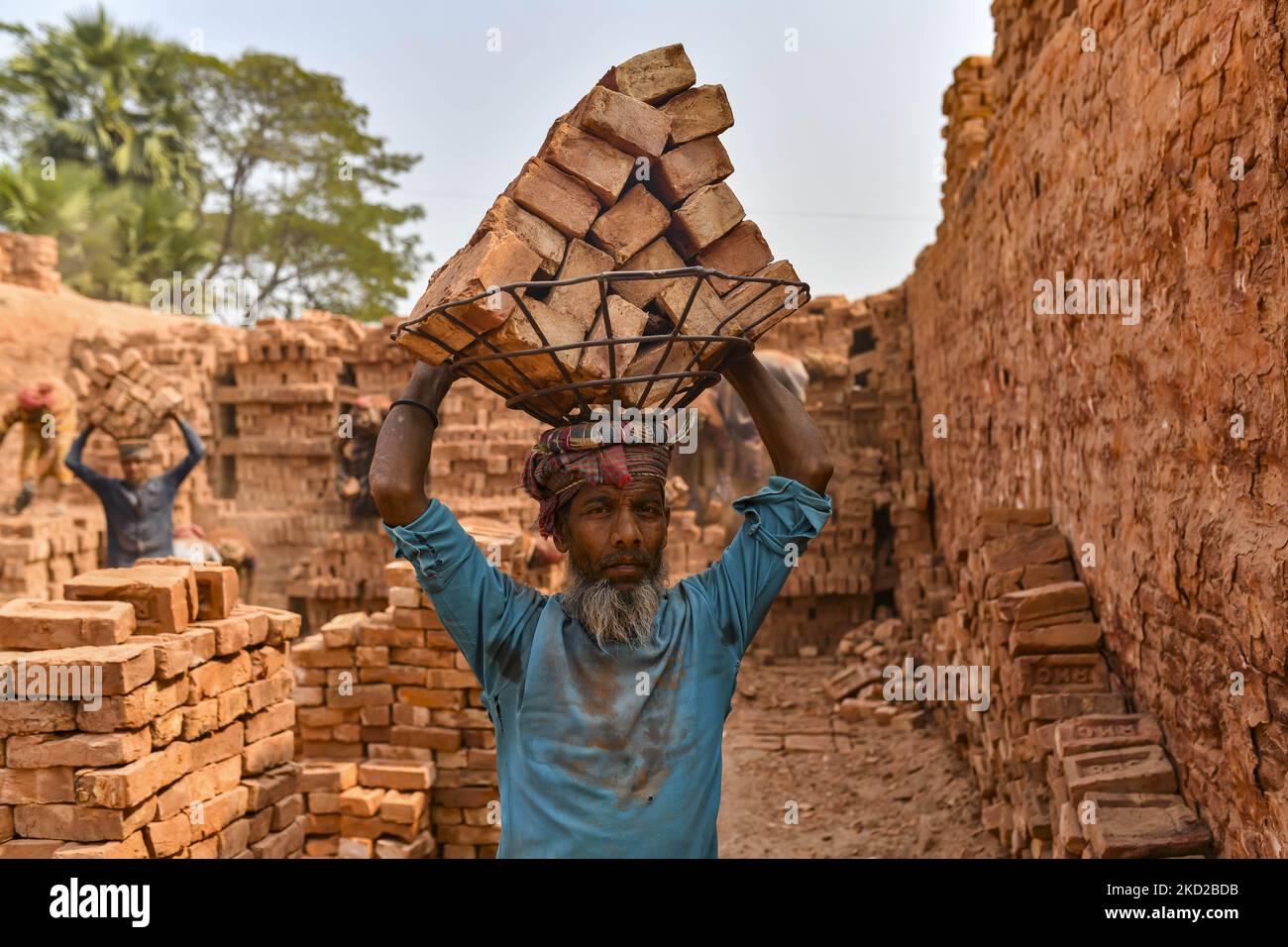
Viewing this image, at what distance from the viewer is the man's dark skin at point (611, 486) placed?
2318 millimetres

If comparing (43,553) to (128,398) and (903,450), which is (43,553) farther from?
(903,450)

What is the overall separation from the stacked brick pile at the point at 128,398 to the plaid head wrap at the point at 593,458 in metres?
7.13

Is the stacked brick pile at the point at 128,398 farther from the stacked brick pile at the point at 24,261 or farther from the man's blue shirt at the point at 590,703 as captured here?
the stacked brick pile at the point at 24,261

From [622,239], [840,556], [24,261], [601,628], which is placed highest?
[24,261]

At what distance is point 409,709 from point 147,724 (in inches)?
96.9

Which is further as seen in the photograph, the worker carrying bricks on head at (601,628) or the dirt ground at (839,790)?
the dirt ground at (839,790)

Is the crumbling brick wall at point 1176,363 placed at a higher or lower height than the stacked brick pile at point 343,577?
higher

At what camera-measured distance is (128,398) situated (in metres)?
8.41

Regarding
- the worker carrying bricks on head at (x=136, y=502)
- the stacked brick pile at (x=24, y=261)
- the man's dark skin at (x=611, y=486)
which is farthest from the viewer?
the stacked brick pile at (x=24, y=261)

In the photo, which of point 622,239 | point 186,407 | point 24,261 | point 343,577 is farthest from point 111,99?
point 622,239

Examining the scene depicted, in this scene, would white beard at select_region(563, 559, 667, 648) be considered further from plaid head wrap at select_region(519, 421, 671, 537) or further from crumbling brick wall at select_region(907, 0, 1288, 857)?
crumbling brick wall at select_region(907, 0, 1288, 857)

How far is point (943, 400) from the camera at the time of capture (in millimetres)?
10445

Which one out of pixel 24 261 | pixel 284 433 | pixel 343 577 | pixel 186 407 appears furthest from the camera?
pixel 24 261

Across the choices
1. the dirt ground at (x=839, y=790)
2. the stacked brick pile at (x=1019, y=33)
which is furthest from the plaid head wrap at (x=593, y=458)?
the stacked brick pile at (x=1019, y=33)
